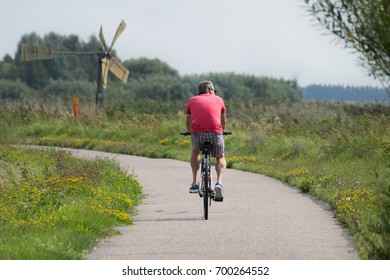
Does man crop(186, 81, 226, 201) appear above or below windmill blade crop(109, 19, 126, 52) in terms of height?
below

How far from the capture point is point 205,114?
48.3 feet

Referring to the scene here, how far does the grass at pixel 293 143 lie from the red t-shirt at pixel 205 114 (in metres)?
2.30

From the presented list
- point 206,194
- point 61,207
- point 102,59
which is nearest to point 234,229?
point 206,194

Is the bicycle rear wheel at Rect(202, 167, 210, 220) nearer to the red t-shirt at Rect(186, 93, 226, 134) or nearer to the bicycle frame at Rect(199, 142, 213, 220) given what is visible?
the bicycle frame at Rect(199, 142, 213, 220)

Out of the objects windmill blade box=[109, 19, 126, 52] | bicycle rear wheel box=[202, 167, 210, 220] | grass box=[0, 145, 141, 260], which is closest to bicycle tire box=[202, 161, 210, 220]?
bicycle rear wheel box=[202, 167, 210, 220]

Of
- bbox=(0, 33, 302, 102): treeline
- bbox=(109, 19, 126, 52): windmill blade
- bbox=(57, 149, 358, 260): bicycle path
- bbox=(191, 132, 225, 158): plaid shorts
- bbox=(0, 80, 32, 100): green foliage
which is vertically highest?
bbox=(109, 19, 126, 52): windmill blade

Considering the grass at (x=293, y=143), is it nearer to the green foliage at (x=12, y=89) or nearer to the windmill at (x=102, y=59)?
the windmill at (x=102, y=59)

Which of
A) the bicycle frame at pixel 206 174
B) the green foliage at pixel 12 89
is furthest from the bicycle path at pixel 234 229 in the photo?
the green foliage at pixel 12 89

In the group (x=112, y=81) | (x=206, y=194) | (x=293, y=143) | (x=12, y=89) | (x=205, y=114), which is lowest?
(x=12, y=89)

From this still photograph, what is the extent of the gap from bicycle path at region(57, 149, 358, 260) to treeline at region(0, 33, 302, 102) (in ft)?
140

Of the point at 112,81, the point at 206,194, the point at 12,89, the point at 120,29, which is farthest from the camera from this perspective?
the point at 12,89

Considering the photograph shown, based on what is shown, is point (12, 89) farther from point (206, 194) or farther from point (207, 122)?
point (206, 194)

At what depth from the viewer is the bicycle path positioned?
11039 mm

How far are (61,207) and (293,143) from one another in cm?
1438
